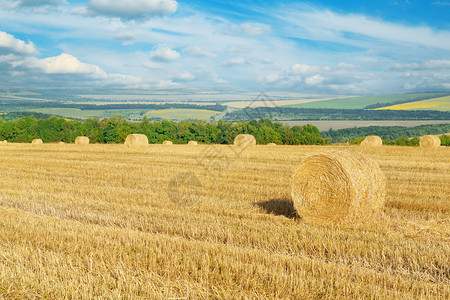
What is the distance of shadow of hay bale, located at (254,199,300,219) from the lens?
29.2 ft

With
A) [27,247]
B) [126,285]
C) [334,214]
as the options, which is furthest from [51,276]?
[334,214]

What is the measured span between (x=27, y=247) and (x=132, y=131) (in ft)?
199

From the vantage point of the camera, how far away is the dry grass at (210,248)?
175 inches

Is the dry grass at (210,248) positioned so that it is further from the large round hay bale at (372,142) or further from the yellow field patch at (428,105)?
the yellow field patch at (428,105)

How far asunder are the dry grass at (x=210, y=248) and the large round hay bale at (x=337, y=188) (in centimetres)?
45

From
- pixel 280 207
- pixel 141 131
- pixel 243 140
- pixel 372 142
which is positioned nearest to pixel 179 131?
pixel 141 131

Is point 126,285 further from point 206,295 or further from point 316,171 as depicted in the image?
point 316,171

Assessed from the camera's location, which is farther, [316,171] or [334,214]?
[316,171]

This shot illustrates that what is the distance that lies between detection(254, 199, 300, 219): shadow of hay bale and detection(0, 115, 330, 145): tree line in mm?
44518

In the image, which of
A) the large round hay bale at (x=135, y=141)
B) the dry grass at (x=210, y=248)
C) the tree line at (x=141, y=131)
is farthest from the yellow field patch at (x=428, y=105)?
the dry grass at (x=210, y=248)

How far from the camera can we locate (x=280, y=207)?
946 centimetres

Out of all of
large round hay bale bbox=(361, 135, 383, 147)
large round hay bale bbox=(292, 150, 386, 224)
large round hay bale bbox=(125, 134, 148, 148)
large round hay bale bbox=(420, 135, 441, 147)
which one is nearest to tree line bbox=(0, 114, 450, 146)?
large round hay bale bbox=(361, 135, 383, 147)

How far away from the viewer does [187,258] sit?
5.39 meters

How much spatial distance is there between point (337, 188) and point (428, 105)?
85.7m
